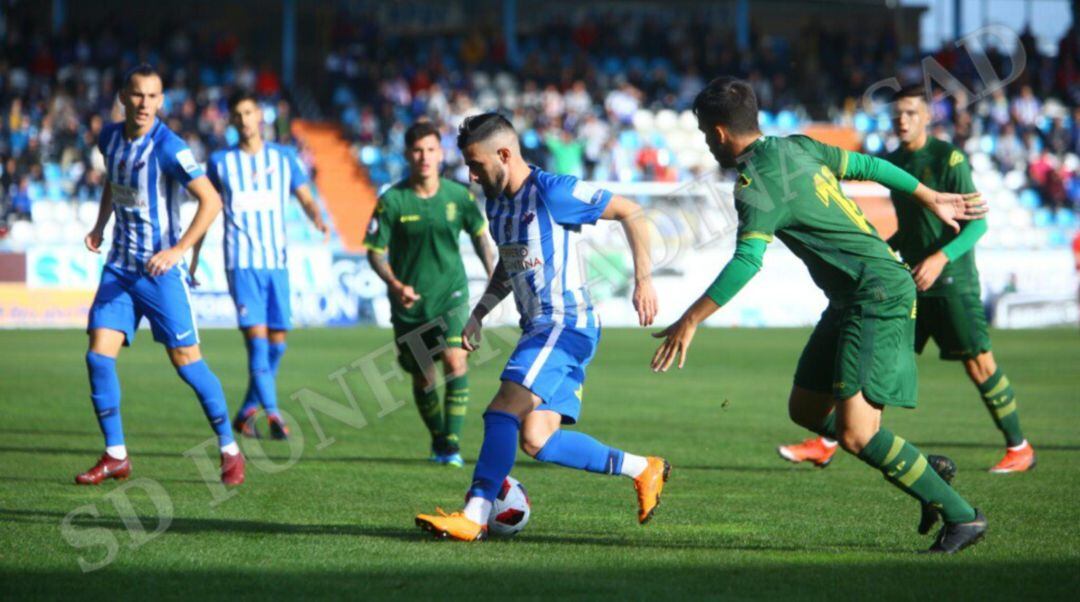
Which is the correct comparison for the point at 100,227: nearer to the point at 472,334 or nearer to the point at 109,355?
the point at 109,355

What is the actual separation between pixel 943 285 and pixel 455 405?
9.99ft

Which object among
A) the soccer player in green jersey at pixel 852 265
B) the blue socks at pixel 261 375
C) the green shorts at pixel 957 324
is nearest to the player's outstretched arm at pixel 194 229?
the blue socks at pixel 261 375

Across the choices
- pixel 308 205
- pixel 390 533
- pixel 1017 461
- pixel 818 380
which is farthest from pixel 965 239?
pixel 308 205

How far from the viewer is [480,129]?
5.96 m

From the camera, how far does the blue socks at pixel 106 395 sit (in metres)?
7.64

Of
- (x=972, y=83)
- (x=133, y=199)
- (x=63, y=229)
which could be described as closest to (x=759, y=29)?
(x=972, y=83)

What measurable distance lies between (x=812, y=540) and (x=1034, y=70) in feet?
98.1

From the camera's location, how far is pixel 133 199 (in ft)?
24.7

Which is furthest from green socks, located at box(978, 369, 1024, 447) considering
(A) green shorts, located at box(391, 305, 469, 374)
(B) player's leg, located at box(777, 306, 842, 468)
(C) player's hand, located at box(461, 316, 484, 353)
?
(C) player's hand, located at box(461, 316, 484, 353)

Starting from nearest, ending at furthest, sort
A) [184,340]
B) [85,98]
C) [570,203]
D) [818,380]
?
[818,380], [570,203], [184,340], [85,98]

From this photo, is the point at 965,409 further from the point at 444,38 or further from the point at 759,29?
the point at 759,29

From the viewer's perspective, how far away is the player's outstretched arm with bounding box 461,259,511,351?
6.37 m

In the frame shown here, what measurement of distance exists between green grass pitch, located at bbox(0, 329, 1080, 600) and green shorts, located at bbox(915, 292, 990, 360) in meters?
0.71

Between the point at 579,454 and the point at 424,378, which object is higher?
the point at 579,454
